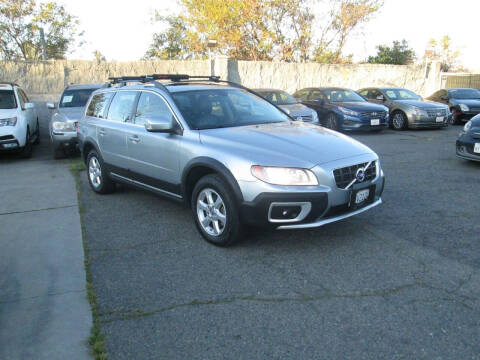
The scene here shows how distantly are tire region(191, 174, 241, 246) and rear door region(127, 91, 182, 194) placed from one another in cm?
46

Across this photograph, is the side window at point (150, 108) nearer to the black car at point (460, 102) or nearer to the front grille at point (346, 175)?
the front grille at point (346, 175)

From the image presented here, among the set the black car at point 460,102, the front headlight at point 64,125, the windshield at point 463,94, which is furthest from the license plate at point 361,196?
the windshield at point 463,94

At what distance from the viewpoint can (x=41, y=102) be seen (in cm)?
1395

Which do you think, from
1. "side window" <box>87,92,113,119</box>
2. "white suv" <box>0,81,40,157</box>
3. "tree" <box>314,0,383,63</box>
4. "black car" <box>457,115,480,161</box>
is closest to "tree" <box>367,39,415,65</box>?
"tree" <box>314,0,383,63</box>

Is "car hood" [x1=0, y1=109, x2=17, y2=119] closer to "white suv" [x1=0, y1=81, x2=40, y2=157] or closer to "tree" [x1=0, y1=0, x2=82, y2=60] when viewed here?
"white suv" [x1=0, y1=81, x2=40, y2=157]

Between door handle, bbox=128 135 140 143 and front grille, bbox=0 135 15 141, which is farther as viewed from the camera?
front grille, bbox=0 135 15 141

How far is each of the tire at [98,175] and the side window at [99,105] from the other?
59 cm

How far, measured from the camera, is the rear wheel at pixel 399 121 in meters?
13.7

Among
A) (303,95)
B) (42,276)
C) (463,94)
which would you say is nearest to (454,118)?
(463,94)

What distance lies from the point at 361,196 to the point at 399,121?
10871 millimetres

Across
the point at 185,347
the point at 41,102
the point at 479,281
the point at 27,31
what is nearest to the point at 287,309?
the point at 185,347

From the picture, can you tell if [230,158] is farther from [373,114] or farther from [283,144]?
[373,114]

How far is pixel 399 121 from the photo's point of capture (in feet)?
45.7

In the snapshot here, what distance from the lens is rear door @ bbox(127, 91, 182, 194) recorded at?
471 cm
